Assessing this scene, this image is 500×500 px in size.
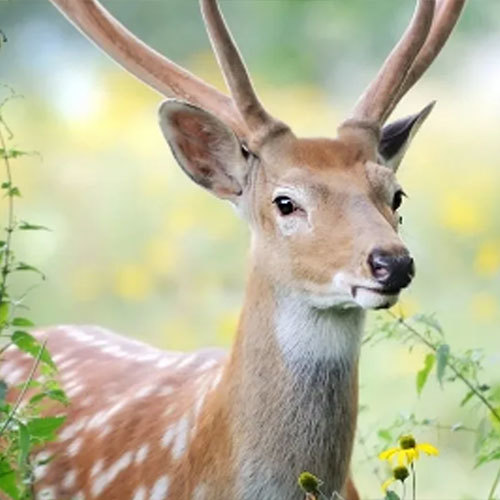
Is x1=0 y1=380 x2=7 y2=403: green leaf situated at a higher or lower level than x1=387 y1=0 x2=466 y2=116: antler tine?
lower

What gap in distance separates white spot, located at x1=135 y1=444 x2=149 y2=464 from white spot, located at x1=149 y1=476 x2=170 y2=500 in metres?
0.11

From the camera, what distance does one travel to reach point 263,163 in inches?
205

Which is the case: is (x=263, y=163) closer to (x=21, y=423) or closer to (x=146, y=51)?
(x=146, y=51)

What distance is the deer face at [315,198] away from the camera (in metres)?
4.82

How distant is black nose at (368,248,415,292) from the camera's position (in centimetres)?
471

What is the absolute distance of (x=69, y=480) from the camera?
552 cm

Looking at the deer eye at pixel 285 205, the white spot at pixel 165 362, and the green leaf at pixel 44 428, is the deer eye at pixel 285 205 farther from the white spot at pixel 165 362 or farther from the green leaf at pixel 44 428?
the white spot at pixel 165 362

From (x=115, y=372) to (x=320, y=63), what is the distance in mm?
6477

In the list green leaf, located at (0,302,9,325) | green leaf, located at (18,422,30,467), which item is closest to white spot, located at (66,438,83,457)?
green leaf, located at (0,302,9,325)

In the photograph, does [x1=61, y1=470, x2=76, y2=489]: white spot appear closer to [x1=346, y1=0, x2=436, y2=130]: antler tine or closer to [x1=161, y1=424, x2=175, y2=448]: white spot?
[x1=161, y1=424, x2=175, y2=448]: white spot

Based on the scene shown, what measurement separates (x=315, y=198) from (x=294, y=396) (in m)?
0.45

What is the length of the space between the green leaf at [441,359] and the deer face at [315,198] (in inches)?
7.3

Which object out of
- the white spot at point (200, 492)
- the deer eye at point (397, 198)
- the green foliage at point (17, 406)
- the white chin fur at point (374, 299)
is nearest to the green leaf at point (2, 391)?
the green foliage at point (17, 406)

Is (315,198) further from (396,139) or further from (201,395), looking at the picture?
(201,395)
